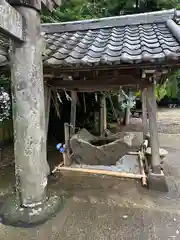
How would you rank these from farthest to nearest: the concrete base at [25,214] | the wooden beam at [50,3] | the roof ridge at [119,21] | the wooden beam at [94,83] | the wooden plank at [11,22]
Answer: the roof ridge at [119,21] → the wooden beam at [94,83] → the wooden beam at [50,3] → the concrete base at [25,214] → the wooden plank at [11,22]

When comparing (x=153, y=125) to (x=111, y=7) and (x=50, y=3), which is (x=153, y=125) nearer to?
(x=50, y=3)

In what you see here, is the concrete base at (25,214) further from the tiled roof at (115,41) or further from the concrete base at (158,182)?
the tiled roof at (115,41)

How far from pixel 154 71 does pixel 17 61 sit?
186 centimetres

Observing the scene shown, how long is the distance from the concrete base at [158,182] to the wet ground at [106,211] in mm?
110

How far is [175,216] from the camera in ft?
8.52

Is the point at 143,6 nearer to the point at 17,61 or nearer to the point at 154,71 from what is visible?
the point at 154,71

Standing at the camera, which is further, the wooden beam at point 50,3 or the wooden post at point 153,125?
the wooden post at point 153,125

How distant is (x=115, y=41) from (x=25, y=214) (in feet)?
9.16

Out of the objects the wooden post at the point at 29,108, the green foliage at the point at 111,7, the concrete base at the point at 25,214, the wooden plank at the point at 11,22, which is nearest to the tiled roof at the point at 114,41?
the wooden post at the point at 29,108

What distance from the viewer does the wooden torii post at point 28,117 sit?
2264 mm

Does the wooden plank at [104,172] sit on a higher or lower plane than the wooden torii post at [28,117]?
lower

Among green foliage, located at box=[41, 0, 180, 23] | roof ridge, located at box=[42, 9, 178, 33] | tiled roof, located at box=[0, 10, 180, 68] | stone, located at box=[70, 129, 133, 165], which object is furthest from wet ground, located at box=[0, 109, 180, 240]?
green foliage, located at box=[41, 0, 180, 23]

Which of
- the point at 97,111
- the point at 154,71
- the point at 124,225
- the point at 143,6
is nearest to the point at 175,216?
the point at 124,225

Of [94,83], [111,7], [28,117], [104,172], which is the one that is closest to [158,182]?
[104,172]
